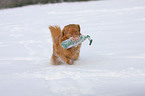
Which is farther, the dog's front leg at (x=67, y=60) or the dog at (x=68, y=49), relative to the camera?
the dog's front leg at (x=67, y=60)

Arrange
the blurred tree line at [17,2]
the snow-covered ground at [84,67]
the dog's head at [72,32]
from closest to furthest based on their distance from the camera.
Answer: the snow-covered ground at [84,67], the dog's head at [72,32], the blurred tree line at [17,2]

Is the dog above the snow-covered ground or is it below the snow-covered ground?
above

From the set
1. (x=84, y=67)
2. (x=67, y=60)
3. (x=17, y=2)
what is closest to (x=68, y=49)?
(x=67, y=60)

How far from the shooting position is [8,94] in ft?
5.62

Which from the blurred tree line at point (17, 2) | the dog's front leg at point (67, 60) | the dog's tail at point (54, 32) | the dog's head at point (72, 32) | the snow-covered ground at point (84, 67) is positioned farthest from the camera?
the blurred tree line at point (17, 2)

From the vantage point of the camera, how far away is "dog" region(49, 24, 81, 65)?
2.32m

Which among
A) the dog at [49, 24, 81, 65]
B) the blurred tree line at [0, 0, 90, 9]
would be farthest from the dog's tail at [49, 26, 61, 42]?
the blurred tree line at [0, 0, 90, 9]

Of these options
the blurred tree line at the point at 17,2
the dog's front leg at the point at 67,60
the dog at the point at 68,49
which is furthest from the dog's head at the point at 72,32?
the blurred tree line at the point at 17,2

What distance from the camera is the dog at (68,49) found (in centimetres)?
232

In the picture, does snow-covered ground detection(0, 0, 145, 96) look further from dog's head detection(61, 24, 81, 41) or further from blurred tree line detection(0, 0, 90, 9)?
blurred tree line detection(0, 0, 90, 9)

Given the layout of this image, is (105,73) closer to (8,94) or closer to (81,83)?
(81,83)

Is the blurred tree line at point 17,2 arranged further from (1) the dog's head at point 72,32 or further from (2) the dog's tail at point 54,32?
(1) the dog's head at point 72,32

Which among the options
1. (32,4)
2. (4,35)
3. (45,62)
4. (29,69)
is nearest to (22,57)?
(45,62)

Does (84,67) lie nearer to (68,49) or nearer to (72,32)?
(68,49)
